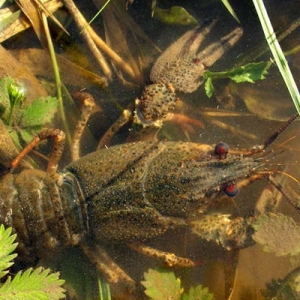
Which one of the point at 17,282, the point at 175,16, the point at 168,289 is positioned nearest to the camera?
the point at 17,282

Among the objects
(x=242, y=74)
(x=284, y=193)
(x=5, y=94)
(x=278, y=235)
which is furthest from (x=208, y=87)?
(x=5, y=94)

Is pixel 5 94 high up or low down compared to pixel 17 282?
up

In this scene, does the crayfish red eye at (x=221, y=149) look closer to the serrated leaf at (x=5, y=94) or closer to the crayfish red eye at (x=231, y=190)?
the crayfish red eye at (x=231, y=190)

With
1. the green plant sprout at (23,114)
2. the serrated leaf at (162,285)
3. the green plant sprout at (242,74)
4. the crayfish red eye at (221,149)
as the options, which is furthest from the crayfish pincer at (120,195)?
the green plant sprout at (242,74)

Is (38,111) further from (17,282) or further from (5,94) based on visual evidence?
(17,282)

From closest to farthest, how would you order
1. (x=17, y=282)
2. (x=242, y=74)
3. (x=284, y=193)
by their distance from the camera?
(x=17, y=282) < (x=242, y=74) < (x=284, y=193)

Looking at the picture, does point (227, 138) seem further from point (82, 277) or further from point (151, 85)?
point (82, 277)

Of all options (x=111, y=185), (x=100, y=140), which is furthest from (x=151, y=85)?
(x=111, y=185)

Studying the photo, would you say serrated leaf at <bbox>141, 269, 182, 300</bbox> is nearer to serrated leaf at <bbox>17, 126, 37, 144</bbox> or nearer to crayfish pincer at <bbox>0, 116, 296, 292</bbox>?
crayfish pincer at <bbox>0, 116, 296, 292</bbox>
